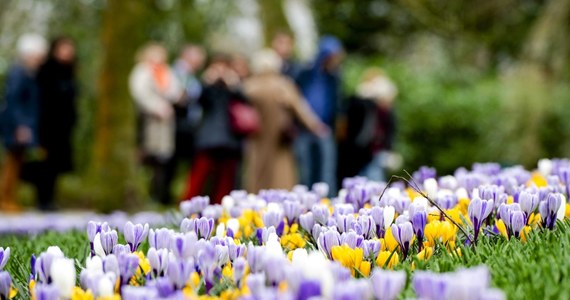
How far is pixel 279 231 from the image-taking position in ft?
10.9

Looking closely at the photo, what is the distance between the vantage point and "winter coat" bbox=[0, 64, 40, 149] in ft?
38.5

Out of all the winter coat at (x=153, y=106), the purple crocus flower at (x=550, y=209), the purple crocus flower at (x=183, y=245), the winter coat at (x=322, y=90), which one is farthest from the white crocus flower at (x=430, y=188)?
the winter coat at (x=153, y=106)

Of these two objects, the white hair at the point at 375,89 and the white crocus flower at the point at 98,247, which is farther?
the white hair at the point at 375,89

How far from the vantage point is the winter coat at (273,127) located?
10680mm

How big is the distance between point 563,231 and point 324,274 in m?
1.21

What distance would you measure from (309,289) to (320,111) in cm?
931

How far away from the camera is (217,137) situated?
10.7 meters

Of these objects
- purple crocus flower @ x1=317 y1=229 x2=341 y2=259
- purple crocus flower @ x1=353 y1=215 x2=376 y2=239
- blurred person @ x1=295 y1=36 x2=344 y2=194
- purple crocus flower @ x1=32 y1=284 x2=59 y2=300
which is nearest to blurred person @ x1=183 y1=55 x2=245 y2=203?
blurred person @ x1=295 y1=36 x2=344 y2=194

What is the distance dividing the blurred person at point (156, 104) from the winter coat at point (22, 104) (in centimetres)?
125

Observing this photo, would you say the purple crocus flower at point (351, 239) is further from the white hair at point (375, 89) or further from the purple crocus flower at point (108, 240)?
the white hair at point (375, 89)

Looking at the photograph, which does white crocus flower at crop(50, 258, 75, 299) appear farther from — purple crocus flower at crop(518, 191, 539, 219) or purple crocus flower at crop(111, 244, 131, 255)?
purple crocus flower at crop(518, 191, 539, 219)

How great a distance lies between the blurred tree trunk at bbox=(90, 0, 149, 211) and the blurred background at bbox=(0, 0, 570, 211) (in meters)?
0.01

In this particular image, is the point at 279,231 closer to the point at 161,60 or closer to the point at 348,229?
the point at 348,229

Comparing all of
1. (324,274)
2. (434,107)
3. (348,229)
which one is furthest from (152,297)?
(434,107)
